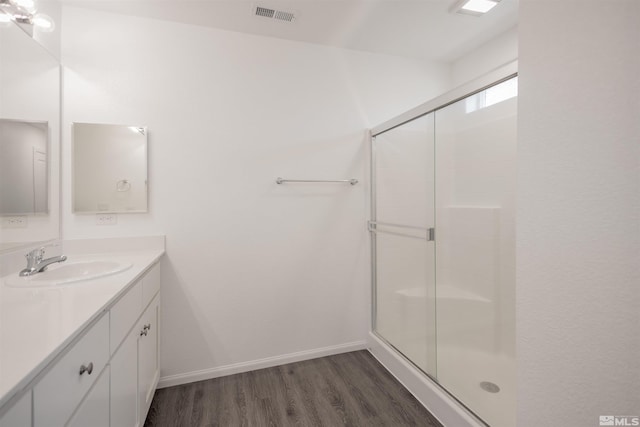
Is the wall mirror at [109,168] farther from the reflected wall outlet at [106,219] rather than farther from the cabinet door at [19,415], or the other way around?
the cabinet door at [19,415]

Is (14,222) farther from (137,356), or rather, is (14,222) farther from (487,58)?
(487,58)

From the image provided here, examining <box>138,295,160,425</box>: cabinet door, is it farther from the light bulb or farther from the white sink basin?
the light bulb

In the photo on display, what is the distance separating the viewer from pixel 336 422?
164cm

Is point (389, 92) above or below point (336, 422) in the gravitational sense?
above

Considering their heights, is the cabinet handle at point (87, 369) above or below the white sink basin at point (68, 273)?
below

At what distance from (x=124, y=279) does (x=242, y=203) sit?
98cm

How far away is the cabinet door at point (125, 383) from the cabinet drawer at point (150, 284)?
186 mm

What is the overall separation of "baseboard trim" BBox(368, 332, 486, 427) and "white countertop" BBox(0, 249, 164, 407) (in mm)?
1671

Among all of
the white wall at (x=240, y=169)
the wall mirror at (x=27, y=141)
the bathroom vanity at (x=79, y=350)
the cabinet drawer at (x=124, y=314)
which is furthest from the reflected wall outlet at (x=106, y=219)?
the cabinet drawer at (x=124, y=314)

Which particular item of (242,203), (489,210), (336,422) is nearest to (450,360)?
(336,422)

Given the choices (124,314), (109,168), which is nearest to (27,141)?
(109,168)

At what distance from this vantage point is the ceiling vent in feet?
6.14

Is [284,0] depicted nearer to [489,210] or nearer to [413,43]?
[413,43]

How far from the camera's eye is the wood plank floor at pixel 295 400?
65.1 inches
